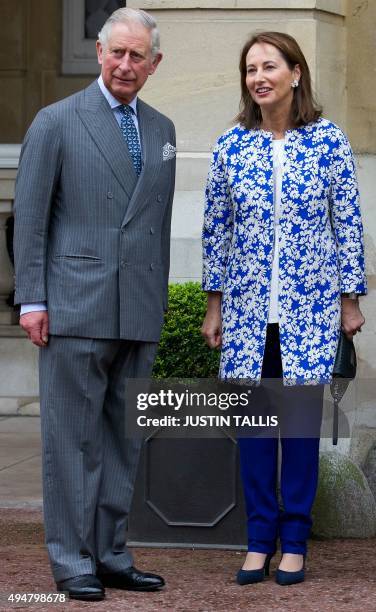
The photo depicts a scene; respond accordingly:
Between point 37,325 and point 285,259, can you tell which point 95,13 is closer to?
point 285,259

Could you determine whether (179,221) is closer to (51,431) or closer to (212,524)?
(212,524)

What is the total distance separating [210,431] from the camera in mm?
6090

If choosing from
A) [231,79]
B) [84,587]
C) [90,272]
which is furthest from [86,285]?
[231,79]

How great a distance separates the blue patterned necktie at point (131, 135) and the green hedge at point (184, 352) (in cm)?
100

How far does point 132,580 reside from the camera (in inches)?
212

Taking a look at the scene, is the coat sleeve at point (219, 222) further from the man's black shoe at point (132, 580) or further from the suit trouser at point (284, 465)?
the man's black shoe at point (132, 580)

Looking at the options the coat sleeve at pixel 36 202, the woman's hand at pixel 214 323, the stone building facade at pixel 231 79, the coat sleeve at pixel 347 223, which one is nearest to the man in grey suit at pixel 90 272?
the coat sleeve at pixel 36 202

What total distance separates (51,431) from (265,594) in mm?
927

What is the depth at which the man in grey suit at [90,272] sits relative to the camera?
5195mm

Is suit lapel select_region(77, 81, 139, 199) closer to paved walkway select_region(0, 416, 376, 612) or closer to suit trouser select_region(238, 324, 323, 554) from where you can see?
suit trouser select_region(238, 324, 323, 554)

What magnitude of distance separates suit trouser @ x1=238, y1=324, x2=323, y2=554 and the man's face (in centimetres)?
103

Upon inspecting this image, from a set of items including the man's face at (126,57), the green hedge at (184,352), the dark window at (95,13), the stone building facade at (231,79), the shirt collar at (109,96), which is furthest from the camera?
the dark window at (95,13)

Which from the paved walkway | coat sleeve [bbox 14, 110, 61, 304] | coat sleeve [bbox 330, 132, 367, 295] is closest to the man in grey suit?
coat sleeve [bbox 14, 110, 61, 304]

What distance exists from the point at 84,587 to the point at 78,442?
1.60ft
